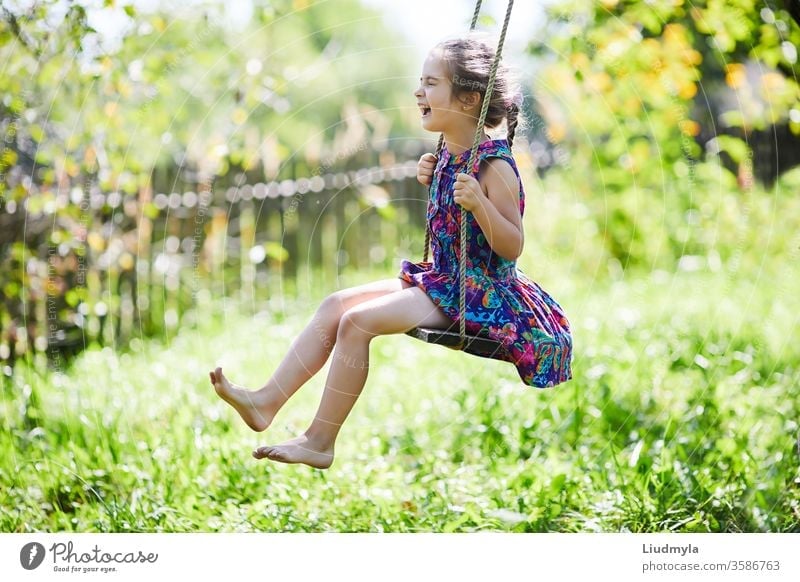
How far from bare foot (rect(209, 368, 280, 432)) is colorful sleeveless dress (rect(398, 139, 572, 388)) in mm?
500

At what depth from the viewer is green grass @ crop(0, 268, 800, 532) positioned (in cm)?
338

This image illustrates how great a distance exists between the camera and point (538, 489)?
11.6 feet

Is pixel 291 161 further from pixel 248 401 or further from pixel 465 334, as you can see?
pixel 465 334

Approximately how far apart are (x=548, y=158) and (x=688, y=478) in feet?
14.9

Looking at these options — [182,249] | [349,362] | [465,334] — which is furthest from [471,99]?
[182,249]

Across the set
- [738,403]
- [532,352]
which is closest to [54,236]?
[532,352]

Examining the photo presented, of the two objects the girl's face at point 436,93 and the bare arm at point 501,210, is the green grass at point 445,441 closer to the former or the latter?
the bare arm at point 501,210

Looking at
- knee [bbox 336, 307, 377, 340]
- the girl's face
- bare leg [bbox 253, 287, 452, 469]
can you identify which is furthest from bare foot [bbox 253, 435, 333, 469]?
the girl's face

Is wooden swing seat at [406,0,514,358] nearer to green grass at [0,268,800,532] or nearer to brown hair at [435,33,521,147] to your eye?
brown hair at [435,33,521,147]

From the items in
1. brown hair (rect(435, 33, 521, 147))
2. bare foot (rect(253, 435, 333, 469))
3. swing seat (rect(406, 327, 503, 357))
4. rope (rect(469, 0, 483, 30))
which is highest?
rope (rect(469, 0, 483, 30))

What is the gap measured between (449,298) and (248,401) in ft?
1.88

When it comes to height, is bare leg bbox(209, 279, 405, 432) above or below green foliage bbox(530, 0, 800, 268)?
below

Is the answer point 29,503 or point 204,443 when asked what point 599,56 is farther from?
point 29,503

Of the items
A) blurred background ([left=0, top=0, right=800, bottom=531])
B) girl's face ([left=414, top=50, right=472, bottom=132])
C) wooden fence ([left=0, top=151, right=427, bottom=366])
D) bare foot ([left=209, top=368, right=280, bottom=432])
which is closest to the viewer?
bare foot ([left=209, top=368, right=280, bottom=432])
